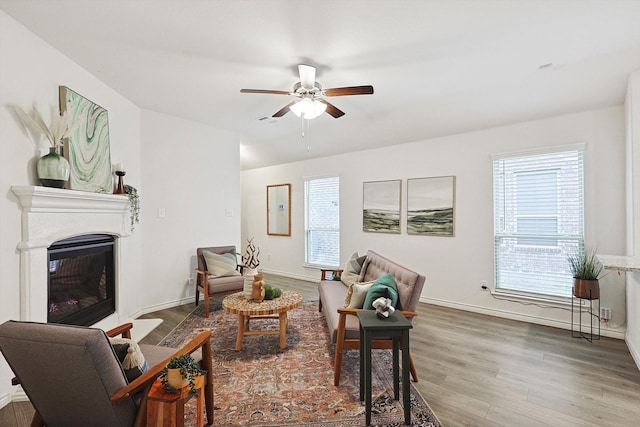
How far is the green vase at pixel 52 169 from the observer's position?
2.32 metres

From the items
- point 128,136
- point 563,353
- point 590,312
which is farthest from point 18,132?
point 590,312

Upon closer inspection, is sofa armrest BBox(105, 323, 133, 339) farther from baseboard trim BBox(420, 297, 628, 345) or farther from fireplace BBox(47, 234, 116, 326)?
baseboard trim BBox(420, 297, 628, 345)

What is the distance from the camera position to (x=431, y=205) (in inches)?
178

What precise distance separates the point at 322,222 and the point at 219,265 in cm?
240

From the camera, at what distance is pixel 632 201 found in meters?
2.65

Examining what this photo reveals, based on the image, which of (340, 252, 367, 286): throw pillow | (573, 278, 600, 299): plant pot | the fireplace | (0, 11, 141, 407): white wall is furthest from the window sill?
(0, 11, 141, 407): white wall

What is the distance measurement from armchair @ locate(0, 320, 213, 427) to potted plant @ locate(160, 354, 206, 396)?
12 cm

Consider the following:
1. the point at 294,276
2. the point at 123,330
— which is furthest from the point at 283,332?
the point at 294,276

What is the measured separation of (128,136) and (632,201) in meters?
5.42

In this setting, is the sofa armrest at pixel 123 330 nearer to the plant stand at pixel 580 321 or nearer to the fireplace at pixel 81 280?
the fireplace at pixel 81 280

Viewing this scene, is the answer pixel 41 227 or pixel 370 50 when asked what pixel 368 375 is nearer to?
pixel 370 50

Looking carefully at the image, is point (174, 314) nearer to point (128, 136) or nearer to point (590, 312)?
point (128, 136)

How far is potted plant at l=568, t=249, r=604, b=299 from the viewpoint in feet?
9.95

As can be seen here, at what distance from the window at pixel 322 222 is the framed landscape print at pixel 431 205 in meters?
1.52
